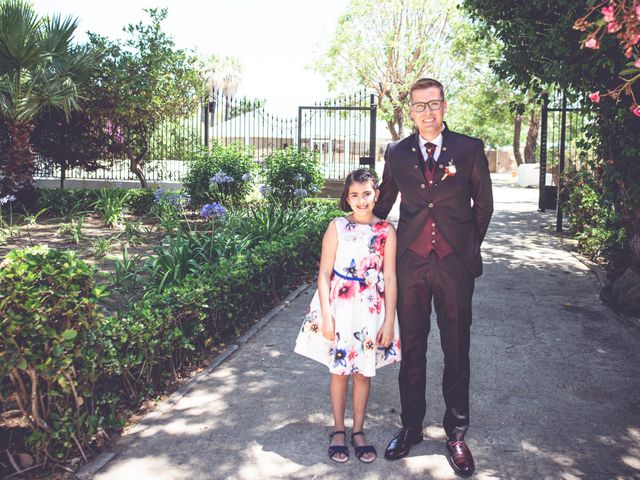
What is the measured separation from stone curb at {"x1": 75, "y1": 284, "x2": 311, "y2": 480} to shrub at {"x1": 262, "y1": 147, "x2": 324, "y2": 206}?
5539 millimetres

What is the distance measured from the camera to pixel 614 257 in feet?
24.6

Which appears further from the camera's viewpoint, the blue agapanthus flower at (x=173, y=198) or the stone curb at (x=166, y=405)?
the blue agapanthus flower at (x=173, y=198)

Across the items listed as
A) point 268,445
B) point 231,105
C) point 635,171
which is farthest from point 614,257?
point 231,105

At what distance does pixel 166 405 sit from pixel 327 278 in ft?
5.06

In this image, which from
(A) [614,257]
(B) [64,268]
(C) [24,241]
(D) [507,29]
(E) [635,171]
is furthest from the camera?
(C) [24,241]

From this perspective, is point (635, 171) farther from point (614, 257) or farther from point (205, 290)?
point (205, 290)

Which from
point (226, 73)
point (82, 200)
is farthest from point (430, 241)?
point (226, 73)

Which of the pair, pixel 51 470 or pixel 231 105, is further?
pixel 231 105

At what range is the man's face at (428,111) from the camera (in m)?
3.50

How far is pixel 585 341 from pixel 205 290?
344 cm

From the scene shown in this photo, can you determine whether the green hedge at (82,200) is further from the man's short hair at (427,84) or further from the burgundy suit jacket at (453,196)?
the man's short hair at (427,84)

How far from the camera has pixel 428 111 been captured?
3529 mm

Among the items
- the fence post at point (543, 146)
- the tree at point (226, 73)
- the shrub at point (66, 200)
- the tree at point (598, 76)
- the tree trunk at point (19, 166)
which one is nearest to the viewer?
the tree at point (598, 76)

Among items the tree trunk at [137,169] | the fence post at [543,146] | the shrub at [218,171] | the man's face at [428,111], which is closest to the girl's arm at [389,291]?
the man's face at [428,111]
